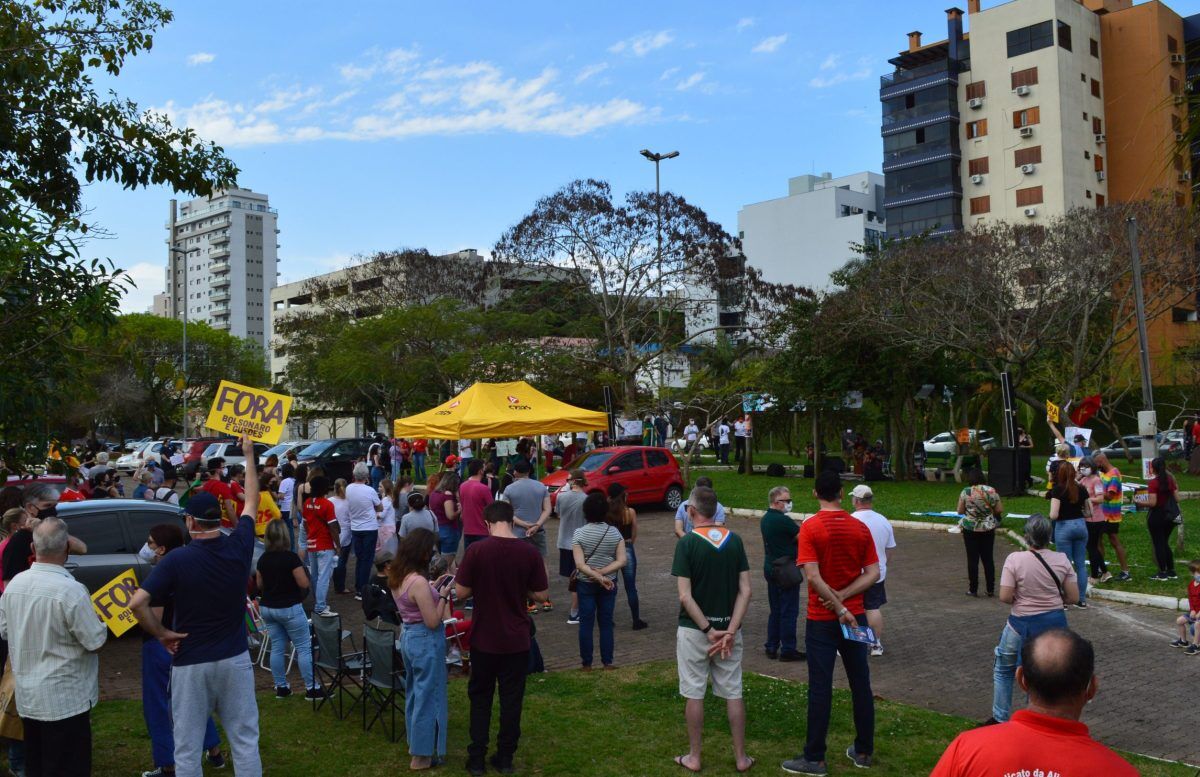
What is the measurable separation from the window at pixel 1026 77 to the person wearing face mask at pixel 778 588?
189 ft

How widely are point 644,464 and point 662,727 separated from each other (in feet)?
49.1

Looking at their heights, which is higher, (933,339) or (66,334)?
(933,339)

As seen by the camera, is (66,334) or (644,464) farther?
(644,464)

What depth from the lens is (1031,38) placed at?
57781 millimetres

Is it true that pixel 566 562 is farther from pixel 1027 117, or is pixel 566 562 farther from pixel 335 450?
pixel 1027 117

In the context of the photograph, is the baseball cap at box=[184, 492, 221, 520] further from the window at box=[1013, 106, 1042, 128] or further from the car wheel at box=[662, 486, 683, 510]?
the window at box=[1013, 106, 1042, 128]

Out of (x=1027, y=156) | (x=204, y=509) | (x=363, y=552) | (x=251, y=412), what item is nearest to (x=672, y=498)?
(x=363, y=552)

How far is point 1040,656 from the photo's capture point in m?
2.64

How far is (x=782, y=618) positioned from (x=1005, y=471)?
15.0 metres

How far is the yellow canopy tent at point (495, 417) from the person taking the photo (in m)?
19.4

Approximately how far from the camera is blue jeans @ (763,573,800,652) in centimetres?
914

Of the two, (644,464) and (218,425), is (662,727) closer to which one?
(218,425)

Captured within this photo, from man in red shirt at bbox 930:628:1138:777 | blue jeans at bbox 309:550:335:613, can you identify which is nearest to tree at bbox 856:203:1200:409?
blue jeans at bbox 309:550:335:613

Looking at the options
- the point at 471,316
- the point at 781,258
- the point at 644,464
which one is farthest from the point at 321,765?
the point at 781,258
